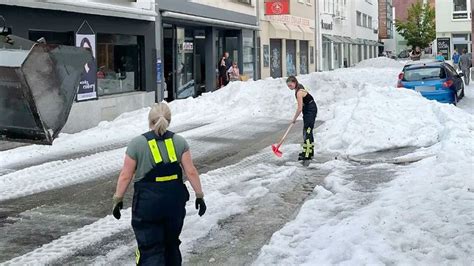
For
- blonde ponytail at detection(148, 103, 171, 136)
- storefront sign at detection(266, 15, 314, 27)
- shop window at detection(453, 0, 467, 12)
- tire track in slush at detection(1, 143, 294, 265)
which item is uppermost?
shop window at detection(453, 0, 467, 12)

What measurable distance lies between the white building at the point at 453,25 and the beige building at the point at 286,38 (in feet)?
48.1

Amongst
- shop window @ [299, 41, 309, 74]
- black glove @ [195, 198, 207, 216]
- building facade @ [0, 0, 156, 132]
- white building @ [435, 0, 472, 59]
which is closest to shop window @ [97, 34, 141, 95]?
building facade @ [0, 0, 156, 132]

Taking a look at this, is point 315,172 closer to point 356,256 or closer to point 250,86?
point 356,256

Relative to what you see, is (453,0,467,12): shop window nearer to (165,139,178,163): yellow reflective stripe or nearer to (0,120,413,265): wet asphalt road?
(0,120,413,265): wet asphalt road

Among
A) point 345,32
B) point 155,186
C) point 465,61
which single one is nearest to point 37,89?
point 155,186

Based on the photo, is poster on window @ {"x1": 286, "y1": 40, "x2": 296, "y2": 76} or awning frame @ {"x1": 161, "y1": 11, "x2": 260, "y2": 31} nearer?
awning frame @ {"x1": 161, "y1": 11, "x2": 260, "y2": 31}

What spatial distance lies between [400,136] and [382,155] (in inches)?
45.7

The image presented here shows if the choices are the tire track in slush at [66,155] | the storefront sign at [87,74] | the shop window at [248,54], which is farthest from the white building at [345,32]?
the tire track in slush at [66,155]

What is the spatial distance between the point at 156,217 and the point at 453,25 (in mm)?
51705

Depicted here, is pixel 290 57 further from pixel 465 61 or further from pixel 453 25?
pixel 453 25

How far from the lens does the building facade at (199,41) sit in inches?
876

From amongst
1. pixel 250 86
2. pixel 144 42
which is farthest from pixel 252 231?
pixel 250 86

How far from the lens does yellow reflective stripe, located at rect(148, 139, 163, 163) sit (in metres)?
4.71

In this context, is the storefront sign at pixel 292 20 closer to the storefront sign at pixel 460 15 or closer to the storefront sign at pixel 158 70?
the storefront sign at pixel 158 70
